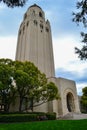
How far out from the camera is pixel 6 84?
68.9ft

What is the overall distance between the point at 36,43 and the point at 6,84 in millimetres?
16850

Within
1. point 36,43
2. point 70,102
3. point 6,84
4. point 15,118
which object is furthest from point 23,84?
point 36,43

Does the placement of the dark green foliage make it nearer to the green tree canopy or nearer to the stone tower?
the green tree canopy

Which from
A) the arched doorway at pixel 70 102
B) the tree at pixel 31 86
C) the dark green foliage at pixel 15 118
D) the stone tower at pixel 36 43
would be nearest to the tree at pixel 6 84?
the tree at pixel 31 86

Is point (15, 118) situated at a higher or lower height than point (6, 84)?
lower

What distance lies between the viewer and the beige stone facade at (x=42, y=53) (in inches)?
1132

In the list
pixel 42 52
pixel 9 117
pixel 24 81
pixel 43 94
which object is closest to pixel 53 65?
pixel 42 52

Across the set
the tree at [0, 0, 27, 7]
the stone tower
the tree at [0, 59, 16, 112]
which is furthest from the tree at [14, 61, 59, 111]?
the tree at [0, 0, 27, 7]

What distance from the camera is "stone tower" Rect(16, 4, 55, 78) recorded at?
34312mm

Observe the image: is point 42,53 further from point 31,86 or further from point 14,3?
point 14,3

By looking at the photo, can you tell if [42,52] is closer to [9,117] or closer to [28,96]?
[28,96]

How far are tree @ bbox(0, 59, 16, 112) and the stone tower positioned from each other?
11.2m

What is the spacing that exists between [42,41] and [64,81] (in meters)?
11.3

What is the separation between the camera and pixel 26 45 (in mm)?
35438
